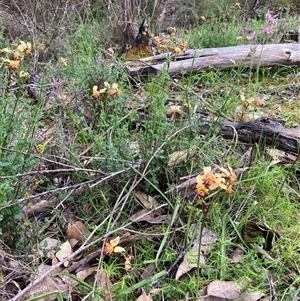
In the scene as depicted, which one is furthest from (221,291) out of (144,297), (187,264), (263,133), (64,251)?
(263,133)

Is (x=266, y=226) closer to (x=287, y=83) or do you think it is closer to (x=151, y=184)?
(x=151, y=184)

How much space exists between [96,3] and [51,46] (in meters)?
2.21

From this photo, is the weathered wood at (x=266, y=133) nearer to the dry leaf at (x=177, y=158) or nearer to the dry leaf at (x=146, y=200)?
the dry leaf at (x=177, y=158)

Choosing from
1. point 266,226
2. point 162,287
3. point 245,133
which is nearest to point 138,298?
point 162,287

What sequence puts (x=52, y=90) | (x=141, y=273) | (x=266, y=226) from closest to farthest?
(x=141, y=273), (x=266, y=226), (x=52, y=90)

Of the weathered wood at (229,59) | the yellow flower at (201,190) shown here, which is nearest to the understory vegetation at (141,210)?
the yellow flower at (201,190)

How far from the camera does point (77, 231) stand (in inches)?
59.6

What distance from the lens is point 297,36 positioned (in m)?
3.89

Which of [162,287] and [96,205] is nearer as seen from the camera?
[162,287]

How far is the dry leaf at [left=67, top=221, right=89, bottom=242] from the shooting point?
59.4 inches

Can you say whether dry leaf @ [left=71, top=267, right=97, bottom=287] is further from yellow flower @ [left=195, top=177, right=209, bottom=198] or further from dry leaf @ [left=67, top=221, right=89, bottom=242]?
yellow flower @ [left=195, top=177, right=209, bottom=198]

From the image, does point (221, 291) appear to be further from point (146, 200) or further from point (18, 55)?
point (18, 55)

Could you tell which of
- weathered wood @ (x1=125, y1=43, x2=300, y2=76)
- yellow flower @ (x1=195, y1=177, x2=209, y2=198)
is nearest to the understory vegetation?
yellow flower @ (x1=195, y1=177, x2=209, y2=198)

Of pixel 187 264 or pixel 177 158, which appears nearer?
pixel 187 264
